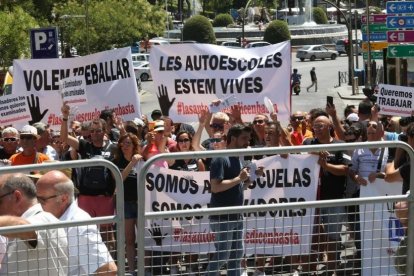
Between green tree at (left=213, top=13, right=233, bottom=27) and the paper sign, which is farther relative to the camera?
green tree at (left=213, top=13, right=233, bottom=27)

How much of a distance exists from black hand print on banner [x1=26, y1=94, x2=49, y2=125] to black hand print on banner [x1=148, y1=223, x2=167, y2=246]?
6.95 meters

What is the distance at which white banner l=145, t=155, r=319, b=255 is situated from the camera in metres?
6.21

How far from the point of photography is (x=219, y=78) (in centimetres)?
1259

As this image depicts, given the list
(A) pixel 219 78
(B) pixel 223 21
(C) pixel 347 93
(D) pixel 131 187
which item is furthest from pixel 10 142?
(B) pixel 223 21

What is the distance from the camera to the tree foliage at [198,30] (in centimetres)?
7188

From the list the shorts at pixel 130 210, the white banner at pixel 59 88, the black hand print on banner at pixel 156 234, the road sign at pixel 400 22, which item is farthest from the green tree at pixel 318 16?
the black hand print on banner at pixel 156 234

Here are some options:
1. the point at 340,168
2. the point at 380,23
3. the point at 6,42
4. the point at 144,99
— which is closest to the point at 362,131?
the point at 340,168

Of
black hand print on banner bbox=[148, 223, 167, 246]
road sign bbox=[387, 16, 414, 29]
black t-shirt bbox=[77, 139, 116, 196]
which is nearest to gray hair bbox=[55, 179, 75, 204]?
black hand print on banner bbox=[148, 223, 167, 246]

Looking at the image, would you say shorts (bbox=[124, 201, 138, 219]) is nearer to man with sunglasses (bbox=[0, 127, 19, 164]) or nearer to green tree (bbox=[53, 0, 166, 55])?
man with sunglasses (bbox=[0, 127, 19, 164])

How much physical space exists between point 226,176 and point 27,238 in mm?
2577

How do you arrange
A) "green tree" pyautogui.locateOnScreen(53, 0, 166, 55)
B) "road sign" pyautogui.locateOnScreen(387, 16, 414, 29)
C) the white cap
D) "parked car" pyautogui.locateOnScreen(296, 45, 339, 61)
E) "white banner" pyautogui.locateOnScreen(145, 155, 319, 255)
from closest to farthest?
"white banner" pyautogui.locateOnScreen(145, 155, 319, 255)
the white cap
"road sign" pyautogui.locateOnScreen(387, 16, 414, 29)
"green tree" pyautogui.locateOnScreen(53, 0, 166, 55)
"parked car" pyautogui.locateOnScreen(296, 45, 339, 61)

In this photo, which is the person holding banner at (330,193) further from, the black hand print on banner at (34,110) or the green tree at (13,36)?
the green tree at (13,36)

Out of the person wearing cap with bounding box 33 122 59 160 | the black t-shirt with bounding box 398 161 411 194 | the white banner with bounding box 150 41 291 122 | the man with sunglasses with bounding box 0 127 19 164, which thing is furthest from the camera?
the white banner with bounding box 150 41 291 122

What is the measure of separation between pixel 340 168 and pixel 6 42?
26.7 meters
